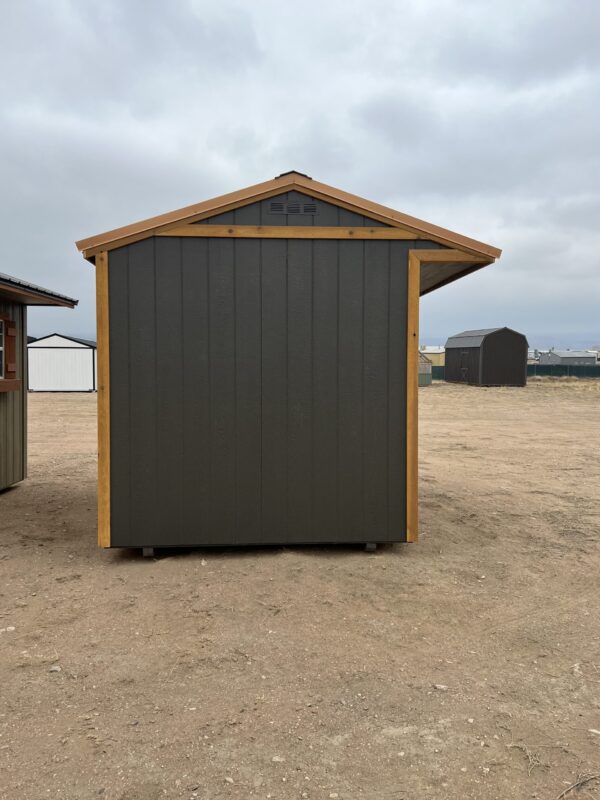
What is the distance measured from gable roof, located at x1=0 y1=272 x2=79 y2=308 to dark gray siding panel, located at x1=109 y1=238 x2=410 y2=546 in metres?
2.27

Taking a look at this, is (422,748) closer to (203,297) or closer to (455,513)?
(203,297)

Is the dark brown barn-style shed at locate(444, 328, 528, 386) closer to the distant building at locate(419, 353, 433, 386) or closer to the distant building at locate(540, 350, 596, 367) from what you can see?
the distant building at locate(419, 353, 433, 386)

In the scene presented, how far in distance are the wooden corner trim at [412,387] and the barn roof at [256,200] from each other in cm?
26

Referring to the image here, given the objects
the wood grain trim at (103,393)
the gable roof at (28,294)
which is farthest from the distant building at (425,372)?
the wood grain trim at (103,393)

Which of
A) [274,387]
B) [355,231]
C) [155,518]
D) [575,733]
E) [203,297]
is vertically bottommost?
[575,733]

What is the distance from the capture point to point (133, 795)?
229 centimetres

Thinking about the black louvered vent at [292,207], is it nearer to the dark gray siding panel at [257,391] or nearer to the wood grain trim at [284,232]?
the wood grain trim at [284,232]

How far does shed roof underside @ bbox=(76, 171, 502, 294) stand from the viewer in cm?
482

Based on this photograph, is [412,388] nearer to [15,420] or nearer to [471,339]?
[15,420]

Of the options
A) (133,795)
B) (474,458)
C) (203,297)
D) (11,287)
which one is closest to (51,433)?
(11,287)

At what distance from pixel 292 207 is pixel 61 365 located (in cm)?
2328

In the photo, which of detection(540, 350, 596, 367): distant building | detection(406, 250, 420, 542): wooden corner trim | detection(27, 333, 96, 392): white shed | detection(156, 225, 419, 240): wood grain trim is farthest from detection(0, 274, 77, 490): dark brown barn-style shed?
detection(540, 350, 596, 367): distant building

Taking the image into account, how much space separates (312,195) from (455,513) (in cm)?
371

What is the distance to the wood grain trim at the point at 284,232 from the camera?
488 cm
